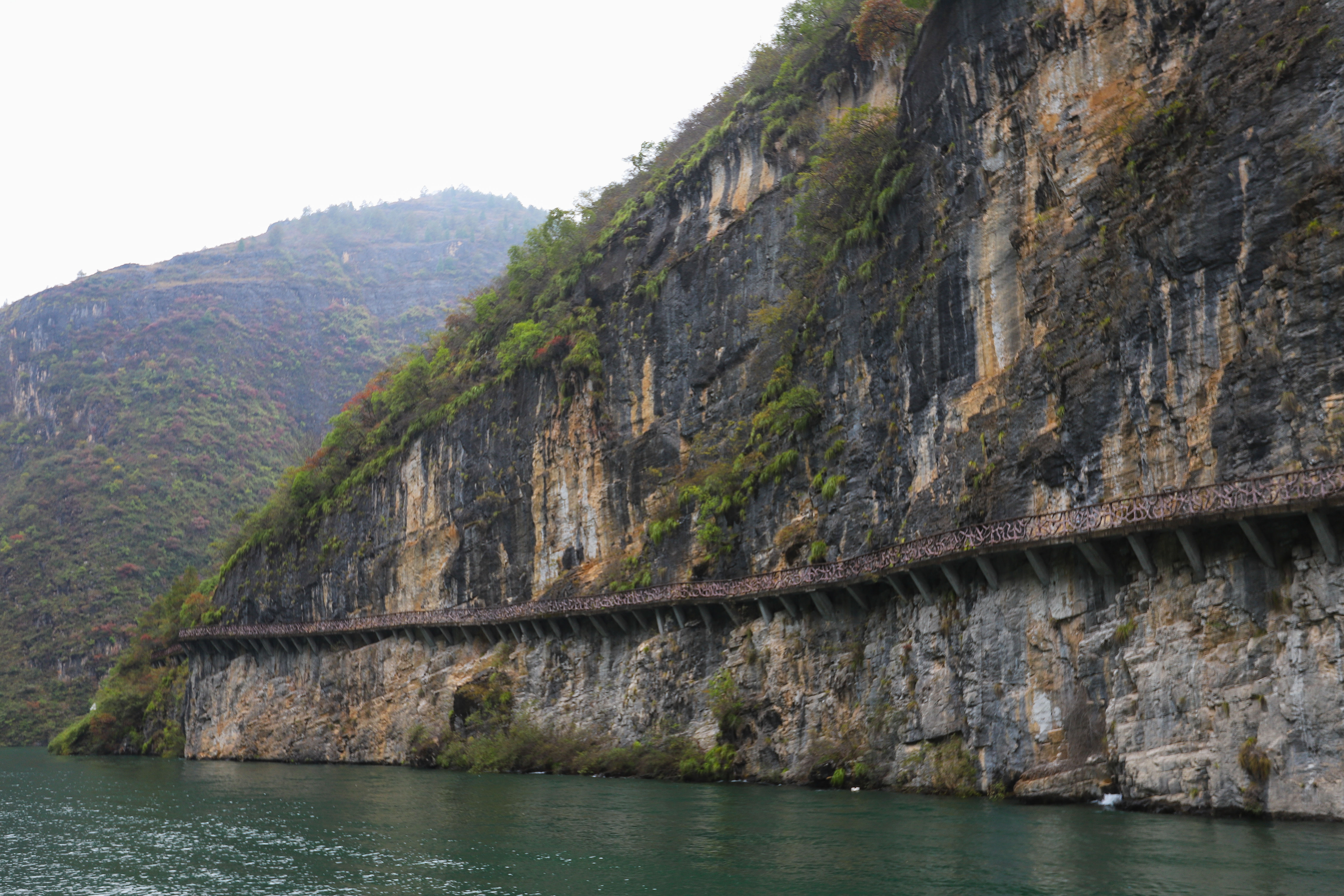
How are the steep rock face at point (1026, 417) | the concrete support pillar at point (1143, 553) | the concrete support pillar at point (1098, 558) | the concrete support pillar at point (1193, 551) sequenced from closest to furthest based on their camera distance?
the steep rock face at point (1026, 417) → the concrete support pillar at point (1193, 551) → the concrete support pillar at point (1143, 553) → the concrete support pillar at point (1098, 558)

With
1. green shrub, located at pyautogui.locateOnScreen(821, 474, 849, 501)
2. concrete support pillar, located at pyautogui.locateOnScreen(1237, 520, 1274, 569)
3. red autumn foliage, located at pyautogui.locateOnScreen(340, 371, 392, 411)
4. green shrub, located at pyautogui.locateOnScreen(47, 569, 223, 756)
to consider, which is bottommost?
green shrub, located at pyautogui.locateOnScreen(47, 569, 223, 756)

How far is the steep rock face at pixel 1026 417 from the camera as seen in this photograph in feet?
78.6

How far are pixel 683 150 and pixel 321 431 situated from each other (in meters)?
108

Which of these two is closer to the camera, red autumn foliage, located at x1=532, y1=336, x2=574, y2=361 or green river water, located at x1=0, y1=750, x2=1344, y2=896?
green river water, located at x1=0, y1=750, x2=1344, y2=896

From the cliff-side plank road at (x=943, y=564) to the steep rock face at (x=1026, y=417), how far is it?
60cm

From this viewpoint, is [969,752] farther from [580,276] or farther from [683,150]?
[683,150]

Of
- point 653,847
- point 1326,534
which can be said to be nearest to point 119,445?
point 653,847

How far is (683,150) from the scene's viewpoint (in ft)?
222

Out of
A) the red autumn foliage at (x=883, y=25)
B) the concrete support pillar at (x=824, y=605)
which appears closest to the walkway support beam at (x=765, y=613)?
the concrete support pillar at (x=824, y=605)

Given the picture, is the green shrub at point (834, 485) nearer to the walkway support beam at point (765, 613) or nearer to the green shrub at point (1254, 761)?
the walkway support beam at point (765, 613)

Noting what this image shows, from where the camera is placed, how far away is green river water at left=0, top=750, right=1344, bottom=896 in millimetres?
18328

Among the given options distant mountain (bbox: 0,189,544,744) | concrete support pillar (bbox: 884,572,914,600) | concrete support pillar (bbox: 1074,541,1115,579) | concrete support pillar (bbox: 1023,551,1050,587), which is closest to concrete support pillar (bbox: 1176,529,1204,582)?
concrete support pillar (bbox: 1074,541,1115,579)

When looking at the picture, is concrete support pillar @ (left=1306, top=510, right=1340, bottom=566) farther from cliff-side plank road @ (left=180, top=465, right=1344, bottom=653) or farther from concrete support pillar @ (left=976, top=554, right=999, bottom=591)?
concrete support pillar @ (left=976, top=554, right=999, bottom=591)

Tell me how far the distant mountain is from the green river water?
6680 centimetres
